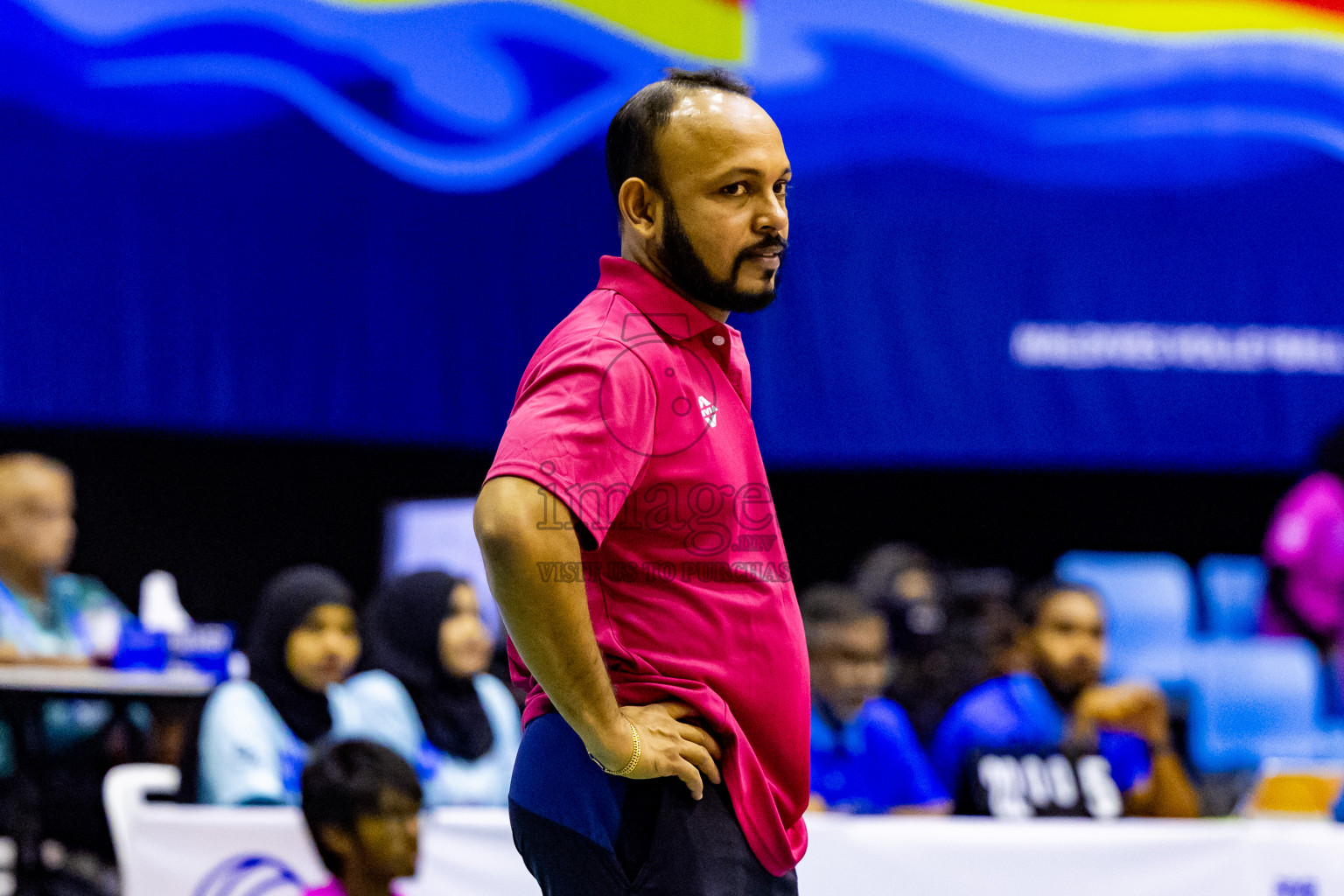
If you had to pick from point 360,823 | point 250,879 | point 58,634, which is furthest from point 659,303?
point 58,634

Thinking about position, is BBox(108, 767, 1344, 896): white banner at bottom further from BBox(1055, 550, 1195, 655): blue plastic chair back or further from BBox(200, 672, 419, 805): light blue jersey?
BBox(1055, 550, 1195, 655): blue plastic chair back

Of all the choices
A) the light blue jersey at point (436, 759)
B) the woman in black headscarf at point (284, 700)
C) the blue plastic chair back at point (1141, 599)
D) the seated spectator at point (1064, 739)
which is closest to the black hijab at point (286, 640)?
the woman in black headscarf at point (284, 700)

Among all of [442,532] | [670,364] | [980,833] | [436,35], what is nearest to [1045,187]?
[436,35]

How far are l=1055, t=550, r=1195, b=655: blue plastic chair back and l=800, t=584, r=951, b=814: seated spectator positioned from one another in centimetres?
302

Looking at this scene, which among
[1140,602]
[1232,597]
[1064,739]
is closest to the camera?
[1064,739]

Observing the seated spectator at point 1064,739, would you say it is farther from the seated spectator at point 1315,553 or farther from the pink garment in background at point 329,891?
the seated spectator at point 1315,553

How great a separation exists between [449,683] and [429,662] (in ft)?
0.27

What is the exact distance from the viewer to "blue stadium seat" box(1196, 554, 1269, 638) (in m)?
7.03

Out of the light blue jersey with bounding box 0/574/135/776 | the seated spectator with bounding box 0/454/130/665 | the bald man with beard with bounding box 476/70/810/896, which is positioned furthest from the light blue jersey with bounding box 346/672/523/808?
the bald man with beard with bounding box 476/70/810/896

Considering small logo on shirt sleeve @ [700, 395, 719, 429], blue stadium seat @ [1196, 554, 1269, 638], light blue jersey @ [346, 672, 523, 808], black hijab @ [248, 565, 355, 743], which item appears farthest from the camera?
blue stadium seat @ [1196, 554, 1269, 638]

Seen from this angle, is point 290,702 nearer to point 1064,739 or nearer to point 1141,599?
point 1064,739

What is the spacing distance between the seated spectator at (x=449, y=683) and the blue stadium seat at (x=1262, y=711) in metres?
3.02

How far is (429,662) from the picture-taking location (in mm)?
4219

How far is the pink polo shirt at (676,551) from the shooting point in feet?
4.87
